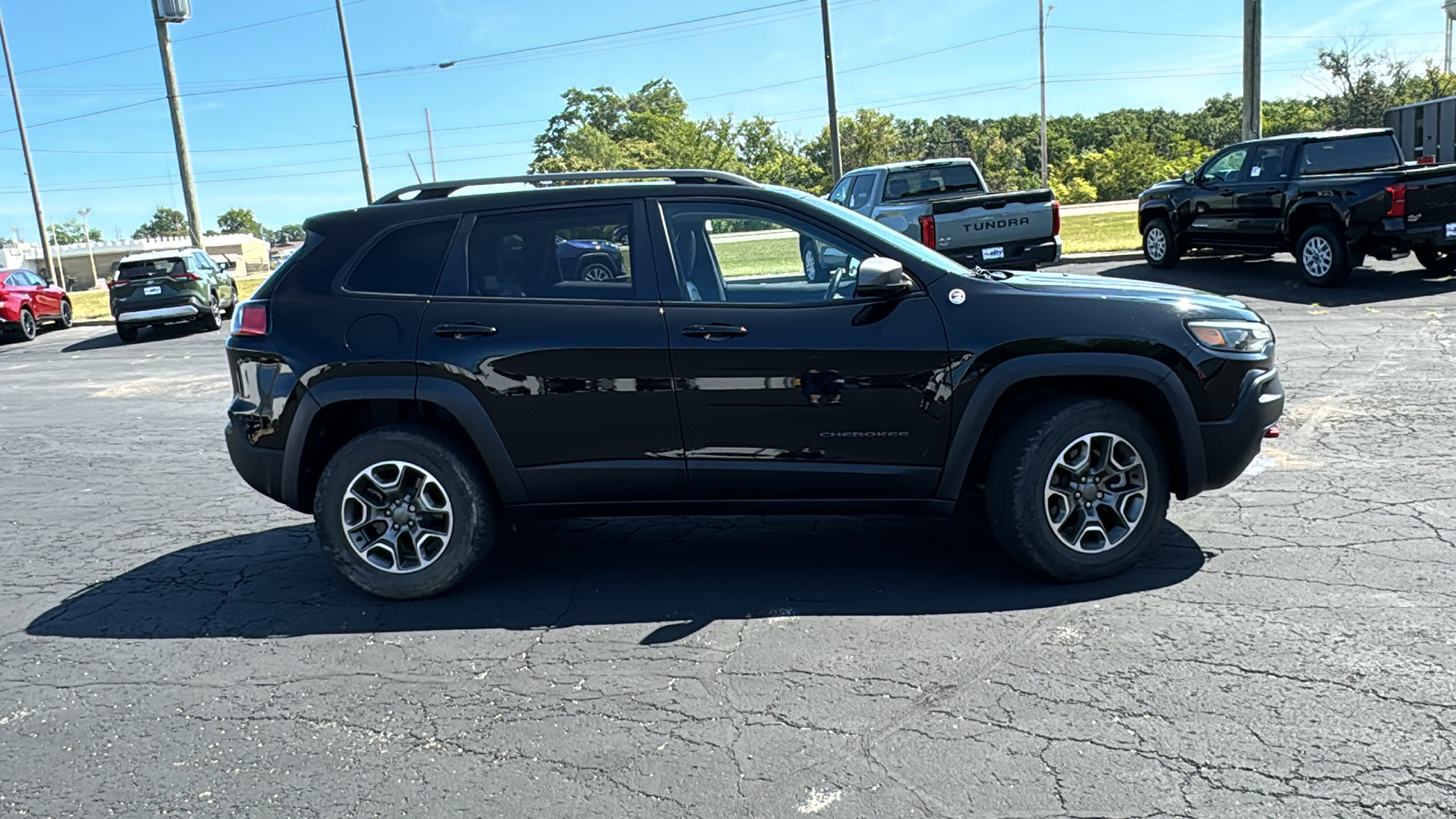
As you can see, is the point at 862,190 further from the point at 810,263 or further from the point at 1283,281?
the point at 810,263

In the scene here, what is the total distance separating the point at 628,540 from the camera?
552 cm

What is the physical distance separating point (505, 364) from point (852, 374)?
1460 mm

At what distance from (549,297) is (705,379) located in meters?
0.78

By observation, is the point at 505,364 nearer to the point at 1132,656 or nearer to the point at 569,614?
the point at 569,614

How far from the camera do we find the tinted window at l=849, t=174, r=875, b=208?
1641 centimetres

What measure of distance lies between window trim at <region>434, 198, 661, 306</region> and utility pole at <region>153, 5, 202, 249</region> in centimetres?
2367

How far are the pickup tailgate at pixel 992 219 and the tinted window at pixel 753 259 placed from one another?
29.7 feet

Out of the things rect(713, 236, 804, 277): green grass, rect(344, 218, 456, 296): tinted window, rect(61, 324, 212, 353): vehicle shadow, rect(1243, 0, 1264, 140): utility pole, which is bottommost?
rect(61, 324, 212, 353): vehicle shadow

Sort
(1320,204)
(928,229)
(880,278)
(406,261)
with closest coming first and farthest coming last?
1. (880,278)
2. (406,261)
3. (1320,204)
4. (928,229)

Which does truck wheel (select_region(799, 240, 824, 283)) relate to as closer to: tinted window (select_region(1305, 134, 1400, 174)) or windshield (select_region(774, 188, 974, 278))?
windshield (select_region(774, 188, 974, 278))

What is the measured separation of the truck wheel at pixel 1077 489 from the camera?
439cm

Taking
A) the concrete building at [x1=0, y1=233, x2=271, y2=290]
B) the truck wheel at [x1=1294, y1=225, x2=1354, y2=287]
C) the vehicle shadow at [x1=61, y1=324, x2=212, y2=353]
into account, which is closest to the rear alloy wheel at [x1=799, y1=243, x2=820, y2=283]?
the truck wheel at [x1=1294, y1=225, x2=1354, y2=287]

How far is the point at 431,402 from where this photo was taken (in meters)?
4.65

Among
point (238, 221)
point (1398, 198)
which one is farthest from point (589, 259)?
point (238, 221)
